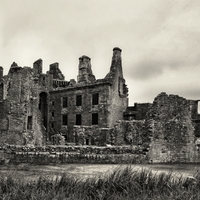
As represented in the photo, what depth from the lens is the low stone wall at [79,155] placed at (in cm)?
2016

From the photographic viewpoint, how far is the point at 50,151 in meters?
21.4

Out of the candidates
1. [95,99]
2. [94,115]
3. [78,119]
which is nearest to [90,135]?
[94,115]

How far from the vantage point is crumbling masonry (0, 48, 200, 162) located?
2127 centimetres

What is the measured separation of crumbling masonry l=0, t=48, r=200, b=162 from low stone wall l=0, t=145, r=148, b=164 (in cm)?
101

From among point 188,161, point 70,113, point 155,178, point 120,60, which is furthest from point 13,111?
point 155,178

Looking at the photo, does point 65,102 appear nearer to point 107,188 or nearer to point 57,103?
point 57,103

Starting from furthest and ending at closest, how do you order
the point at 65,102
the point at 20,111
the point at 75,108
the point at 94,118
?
the point at 65,102, the point at 75,108, the point at 94,118, the point at 20,111

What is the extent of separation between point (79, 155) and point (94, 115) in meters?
21.3

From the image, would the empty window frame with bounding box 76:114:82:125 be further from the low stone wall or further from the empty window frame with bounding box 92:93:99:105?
the low stone wall

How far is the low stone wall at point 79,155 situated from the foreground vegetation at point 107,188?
1100 centimetres

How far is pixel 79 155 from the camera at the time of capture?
20.4 meters

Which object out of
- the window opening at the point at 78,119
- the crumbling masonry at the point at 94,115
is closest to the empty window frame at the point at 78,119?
the window opening at the point at 78,119

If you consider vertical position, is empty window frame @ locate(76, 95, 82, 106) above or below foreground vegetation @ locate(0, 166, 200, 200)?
above

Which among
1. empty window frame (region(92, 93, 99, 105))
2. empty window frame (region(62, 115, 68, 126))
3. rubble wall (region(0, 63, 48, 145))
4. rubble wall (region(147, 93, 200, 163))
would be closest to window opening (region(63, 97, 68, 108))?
empty window frame (region(62, 115, 68, 126))
